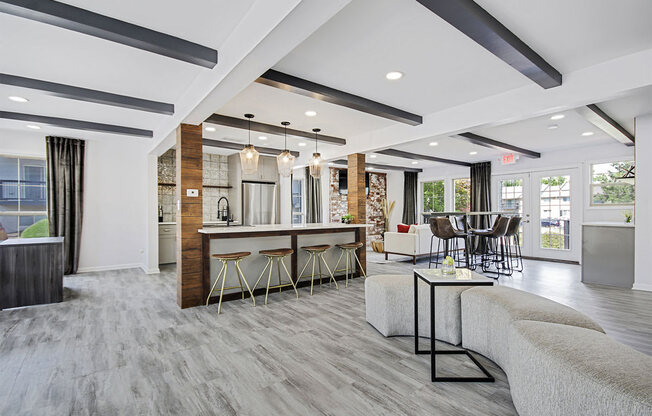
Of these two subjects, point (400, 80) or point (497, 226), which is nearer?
point (400, 80)

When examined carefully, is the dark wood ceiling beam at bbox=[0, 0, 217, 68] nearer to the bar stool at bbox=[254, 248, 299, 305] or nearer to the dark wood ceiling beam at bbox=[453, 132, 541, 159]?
the bar stool at bbox=[254, 248, 299, 305]

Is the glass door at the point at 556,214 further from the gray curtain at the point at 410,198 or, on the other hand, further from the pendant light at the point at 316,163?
the pendant light at the point at 316,163

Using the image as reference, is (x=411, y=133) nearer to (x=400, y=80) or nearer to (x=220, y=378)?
(x=400, y=80)

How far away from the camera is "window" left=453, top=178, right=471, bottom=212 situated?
8891 mm

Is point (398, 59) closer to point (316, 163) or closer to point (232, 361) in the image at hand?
point (316, 163)

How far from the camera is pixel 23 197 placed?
537 centimetres

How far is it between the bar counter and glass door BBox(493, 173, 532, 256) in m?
4.88

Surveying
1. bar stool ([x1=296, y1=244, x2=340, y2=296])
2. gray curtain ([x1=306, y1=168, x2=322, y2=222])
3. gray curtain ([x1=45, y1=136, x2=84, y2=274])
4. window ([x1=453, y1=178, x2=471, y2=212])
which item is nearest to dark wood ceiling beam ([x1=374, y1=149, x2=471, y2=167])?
window ([x1=453, y1=178, x2=471, y2=212])

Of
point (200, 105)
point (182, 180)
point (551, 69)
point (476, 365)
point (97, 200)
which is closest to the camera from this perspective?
point (476, 365)

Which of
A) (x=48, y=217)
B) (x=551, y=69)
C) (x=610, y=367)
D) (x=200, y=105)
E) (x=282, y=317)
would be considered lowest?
(x=282, y=317)

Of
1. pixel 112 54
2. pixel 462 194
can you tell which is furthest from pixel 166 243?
pixel 462 194

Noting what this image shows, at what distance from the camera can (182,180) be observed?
12.4 feet

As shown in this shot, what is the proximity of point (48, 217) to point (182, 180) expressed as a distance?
348cm

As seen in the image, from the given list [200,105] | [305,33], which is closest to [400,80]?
[305,33]
